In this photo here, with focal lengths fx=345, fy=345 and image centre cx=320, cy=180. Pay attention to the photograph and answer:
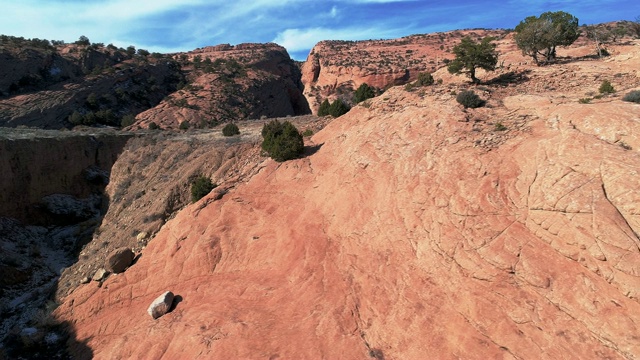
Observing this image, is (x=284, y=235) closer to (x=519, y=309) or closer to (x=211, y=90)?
(x=519, y=309)

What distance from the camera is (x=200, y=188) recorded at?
20922mm

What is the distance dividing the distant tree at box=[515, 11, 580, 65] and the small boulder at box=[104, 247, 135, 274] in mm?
29103

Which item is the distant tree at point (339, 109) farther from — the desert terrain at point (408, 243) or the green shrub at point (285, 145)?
the green shrub at point (285, 145)

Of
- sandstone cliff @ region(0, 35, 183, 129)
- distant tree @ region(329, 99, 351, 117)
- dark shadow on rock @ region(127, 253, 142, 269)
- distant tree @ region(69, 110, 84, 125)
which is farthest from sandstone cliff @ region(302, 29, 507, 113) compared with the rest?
dark shadow on rock @ region(127, 253, 142, 269)

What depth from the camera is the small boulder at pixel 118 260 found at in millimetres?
18250

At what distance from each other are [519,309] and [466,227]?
3143 millimetres

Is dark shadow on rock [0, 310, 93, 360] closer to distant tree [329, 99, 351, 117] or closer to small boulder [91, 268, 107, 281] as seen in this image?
small boulder [91, 268, 107, 281]

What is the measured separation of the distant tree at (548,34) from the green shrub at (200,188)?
23917 mm

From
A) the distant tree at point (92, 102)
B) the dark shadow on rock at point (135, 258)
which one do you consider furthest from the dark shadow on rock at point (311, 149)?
the distant tree at point (92, 102)

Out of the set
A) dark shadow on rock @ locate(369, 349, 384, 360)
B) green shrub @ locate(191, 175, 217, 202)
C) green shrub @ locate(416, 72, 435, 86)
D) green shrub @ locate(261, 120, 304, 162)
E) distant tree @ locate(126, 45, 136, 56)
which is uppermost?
distant tree @ locate(126, 45, 136, 56)

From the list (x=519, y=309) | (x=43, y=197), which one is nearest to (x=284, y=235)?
(x=519, y=309)

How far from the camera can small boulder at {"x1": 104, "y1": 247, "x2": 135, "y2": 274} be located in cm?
1825

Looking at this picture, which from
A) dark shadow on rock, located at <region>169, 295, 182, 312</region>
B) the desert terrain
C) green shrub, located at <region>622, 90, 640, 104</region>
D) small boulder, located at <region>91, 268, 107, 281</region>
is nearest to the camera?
the desert terrain

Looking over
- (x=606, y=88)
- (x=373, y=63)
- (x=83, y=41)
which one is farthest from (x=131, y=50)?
(x=606, y=88)
